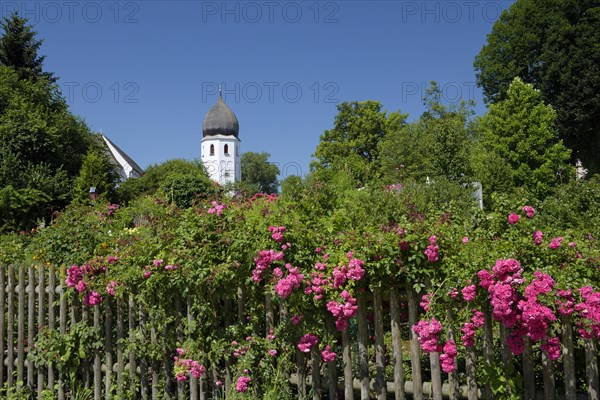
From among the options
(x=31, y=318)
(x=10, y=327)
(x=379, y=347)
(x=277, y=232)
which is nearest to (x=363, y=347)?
(x=379, y=347)

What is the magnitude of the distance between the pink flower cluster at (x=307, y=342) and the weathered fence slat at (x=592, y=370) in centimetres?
167

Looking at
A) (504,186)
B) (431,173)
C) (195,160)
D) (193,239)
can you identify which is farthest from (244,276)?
(195,160)

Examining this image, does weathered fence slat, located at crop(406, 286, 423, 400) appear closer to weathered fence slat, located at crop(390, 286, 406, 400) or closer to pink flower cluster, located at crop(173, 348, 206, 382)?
weathered fence slat, located at crop(390, 286, 406, 400)

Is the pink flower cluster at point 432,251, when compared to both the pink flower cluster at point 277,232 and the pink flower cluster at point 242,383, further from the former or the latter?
the pink flower cluster at point 242,383

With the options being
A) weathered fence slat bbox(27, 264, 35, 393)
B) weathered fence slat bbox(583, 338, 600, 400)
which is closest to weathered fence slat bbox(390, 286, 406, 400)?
weathered fence slat bbox(583, 338, 600, 400)

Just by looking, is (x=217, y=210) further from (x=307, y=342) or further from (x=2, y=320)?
(x=2, y=320)

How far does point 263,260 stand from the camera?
12.4ft

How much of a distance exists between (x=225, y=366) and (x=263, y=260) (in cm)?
96

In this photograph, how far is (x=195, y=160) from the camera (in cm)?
6316

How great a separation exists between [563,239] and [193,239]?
2504mm

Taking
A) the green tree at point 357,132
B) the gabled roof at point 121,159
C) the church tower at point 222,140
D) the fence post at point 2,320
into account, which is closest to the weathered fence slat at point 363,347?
the fence post at point 2,320

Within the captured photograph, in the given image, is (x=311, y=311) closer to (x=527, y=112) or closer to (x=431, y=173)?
(x=431, y=173)

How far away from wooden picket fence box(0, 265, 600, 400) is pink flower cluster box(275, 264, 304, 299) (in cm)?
31

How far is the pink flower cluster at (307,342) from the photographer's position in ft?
12.3
